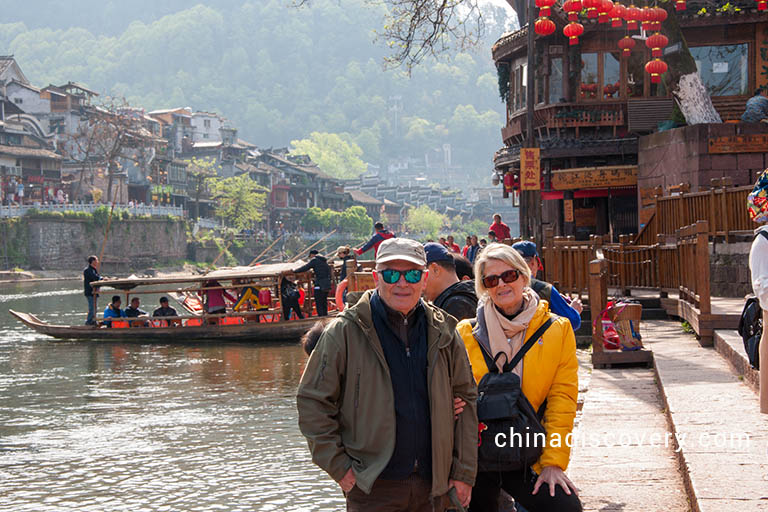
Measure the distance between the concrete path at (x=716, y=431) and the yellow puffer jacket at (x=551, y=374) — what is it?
1.06 metres

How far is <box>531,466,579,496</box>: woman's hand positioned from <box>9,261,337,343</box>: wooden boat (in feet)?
57.8

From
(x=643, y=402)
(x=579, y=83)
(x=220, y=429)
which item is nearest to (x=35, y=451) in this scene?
(x=220, y=429)

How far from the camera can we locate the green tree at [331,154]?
161 metres

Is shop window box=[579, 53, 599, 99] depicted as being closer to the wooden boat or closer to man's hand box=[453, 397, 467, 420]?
the wooden boat

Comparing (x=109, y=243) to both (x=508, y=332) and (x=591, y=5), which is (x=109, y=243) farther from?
(x=508, y=332)

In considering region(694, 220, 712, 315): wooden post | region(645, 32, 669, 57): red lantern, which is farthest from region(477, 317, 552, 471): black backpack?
region(645, 32, 669, 57): red lantern

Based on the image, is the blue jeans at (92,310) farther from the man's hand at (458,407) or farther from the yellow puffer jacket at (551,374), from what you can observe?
the man's hand at (458,407)

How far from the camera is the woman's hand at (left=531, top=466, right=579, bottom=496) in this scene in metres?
4.05

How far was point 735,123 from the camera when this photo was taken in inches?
747

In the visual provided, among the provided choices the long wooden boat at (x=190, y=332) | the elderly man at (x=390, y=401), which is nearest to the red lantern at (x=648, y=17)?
the long wooden boat at (x=190, y=332)

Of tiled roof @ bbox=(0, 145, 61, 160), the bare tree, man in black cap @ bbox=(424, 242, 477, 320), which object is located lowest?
man in black cap @ bbox=(424, 242, 477, 320)

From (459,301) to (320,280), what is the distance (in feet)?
57.1

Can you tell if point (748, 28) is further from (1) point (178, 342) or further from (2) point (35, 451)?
(2) point (35, 451)

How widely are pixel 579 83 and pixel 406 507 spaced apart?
25583mm
